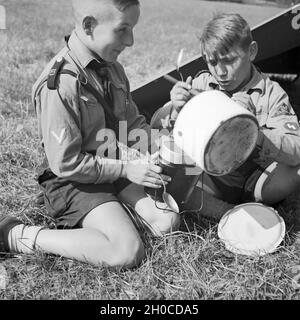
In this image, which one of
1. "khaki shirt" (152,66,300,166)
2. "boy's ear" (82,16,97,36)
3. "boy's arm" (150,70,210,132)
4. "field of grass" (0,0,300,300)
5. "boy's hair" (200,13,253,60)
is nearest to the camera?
"field of grass" (0,0,300,300)

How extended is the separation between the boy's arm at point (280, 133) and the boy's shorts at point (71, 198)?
24.4 inches

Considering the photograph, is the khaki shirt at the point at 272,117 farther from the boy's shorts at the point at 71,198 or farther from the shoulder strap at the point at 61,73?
the boy's shorts at the point at 71,198

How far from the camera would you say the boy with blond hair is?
1.86 metres

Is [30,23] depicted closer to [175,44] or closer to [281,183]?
[175,44]

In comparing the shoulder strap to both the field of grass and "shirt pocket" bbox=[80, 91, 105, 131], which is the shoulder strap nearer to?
"shirt pocket" bbox=[80, 91, 105, 131]

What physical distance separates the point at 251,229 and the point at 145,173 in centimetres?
47

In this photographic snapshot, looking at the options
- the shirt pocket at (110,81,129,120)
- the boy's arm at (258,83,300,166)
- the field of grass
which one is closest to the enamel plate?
the field of grass

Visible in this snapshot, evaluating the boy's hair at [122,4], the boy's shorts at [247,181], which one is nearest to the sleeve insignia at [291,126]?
the boy's shorts at [247,181]

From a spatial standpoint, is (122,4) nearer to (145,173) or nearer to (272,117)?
(145,173)

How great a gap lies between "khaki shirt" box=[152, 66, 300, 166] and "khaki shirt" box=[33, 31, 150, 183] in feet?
1.52

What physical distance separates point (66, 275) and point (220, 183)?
84cm
